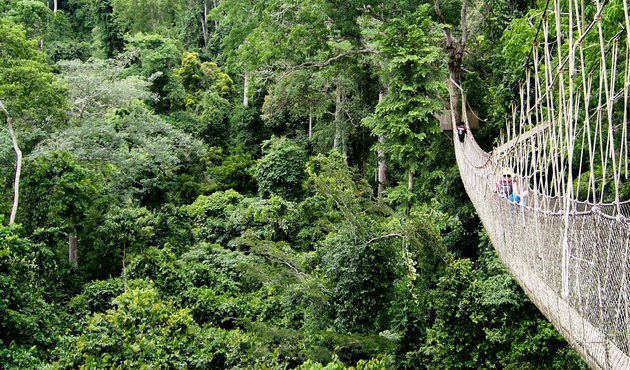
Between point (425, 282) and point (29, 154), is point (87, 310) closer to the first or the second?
point (29, 154)

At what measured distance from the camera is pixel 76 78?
34.3 feet

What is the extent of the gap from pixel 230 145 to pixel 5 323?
1031 centimetres

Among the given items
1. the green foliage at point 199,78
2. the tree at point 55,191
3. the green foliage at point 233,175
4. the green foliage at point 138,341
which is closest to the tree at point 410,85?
the green foliage at point 138,341

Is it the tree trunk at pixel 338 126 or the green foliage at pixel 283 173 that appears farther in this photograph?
the tree trunk at pixel 338 126

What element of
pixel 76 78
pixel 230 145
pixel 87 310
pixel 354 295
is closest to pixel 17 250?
pixel 87 310

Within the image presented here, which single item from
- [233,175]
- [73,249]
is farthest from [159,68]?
[73,249]

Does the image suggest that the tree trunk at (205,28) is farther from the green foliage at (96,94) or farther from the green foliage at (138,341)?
the green foliage at (138,341)

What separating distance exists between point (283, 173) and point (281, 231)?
211 cm

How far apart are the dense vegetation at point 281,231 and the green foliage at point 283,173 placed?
0.04m

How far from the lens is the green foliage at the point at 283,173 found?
11.9 metres

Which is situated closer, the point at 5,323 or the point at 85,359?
the point at 85,359

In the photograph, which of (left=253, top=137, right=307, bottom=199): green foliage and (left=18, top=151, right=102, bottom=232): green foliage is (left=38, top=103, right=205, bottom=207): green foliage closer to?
(left=18, top=151, right=102, bottom=232): green foliage

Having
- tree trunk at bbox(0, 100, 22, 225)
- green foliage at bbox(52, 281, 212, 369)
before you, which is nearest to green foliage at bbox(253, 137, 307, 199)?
tree trunk at bbox(0, 100, 22, 225)

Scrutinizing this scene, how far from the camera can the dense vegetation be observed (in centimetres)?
612
